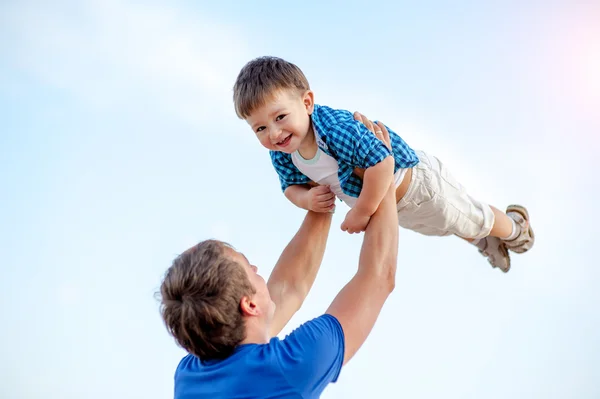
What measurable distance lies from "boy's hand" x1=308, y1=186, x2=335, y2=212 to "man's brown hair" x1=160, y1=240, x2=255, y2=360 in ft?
2.67

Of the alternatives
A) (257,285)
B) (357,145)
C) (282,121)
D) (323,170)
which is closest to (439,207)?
(323,170)

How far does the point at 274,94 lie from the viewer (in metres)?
2.65

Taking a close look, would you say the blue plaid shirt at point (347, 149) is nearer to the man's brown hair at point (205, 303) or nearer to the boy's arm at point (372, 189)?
the boy's arm at point (372, 189)

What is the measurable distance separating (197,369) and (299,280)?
32.4 inches

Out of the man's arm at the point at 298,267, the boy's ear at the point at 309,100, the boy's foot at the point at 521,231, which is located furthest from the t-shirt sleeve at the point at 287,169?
the boy's foot at the point at 521,231

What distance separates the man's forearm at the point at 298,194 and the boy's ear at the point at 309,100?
0.36 m

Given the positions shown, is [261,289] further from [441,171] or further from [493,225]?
[493,225]

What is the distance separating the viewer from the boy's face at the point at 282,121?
8.70ft

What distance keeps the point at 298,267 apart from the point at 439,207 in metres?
0.82

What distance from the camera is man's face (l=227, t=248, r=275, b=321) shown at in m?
2.10

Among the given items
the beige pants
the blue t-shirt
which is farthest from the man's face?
the beige pants

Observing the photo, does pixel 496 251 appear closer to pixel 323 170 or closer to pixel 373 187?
pixel 323 170

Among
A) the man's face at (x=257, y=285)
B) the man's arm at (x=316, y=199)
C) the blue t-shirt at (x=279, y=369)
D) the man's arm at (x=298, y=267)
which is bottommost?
the blue t-shirt at (x=279, y=369)

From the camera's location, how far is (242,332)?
203 cm
